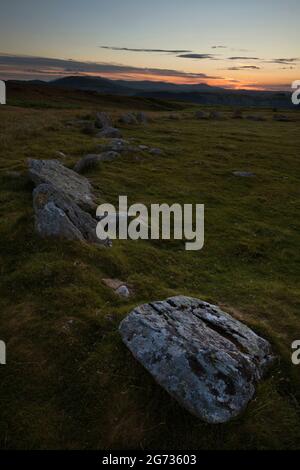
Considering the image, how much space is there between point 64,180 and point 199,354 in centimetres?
1973

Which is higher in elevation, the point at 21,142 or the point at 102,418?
the point at 21,142

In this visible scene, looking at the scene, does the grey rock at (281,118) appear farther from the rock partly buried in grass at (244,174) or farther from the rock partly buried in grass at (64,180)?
the rock partly buried in grass at (64,180)

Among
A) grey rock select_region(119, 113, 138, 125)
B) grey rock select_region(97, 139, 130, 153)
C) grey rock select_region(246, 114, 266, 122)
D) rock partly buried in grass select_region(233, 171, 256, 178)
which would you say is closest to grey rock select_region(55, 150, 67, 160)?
grey rock select_region(97, 139, 130, 153)

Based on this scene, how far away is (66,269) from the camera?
17062mm

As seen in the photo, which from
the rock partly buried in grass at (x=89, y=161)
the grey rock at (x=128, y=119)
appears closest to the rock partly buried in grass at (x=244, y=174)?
the rock partly buried in grass at (x=89, y=161)

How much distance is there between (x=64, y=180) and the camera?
Answer: 1147 inches

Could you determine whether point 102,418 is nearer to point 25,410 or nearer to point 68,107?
point 25,410

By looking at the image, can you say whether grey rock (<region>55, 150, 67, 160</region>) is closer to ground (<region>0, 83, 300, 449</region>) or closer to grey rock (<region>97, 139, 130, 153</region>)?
ground (<region>0, 83, 300, 449</region>)

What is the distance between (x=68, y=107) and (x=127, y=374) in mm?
94519

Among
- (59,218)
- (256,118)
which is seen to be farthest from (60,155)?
(256,118)

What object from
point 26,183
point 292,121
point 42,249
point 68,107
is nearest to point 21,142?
point 26,183

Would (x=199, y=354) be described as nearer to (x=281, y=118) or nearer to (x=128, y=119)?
(x=128, y=119)

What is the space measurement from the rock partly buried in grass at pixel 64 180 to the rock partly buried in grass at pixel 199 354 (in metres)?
13.4
